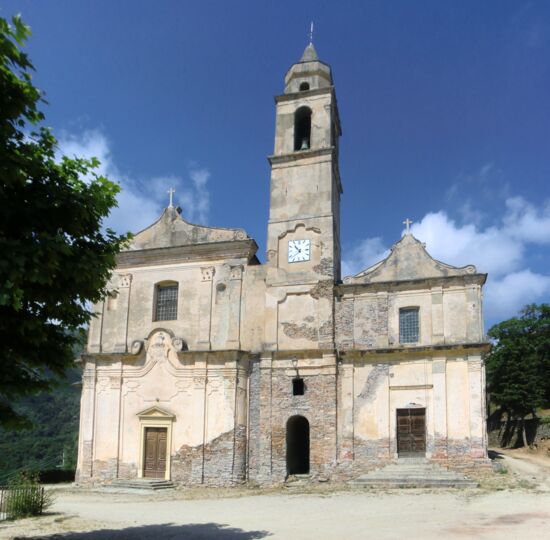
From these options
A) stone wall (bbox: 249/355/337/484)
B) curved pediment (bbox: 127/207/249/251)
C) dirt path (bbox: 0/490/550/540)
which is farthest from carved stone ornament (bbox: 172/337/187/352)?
dirt path (bbox: 0/490/550/540)

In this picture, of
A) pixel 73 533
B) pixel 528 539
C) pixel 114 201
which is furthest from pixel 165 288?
pixel 528 539

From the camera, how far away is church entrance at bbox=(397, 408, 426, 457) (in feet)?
71.8

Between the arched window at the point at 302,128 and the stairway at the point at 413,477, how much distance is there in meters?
13.3

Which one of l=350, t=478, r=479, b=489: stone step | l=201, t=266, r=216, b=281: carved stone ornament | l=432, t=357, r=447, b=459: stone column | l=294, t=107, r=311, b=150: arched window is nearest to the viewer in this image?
l=350, t=478, r=479, b=489: stone step

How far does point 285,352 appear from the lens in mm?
23281

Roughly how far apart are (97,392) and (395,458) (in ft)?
40.2

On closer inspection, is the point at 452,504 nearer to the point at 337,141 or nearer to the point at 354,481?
the point at 354,481

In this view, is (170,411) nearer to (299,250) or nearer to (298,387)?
(298,387)

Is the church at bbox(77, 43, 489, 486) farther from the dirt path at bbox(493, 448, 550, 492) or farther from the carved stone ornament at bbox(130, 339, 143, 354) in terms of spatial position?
the dirt path at bbox(493, 448, 550, 492)

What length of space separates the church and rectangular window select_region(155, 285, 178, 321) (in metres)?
0.05

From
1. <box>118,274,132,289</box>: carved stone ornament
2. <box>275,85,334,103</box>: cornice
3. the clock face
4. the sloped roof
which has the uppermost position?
the sloped roof

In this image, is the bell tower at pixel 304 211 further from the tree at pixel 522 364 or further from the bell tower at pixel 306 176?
the tree at pixel 522 364

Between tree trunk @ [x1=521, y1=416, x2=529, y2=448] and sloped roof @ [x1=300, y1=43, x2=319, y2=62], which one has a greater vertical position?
sloped roof @ [x1=300, y1=43, x2=319, y2=62]

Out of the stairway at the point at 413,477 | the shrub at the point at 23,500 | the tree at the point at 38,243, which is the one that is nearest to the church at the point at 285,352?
the stairway at the point at 413,477
